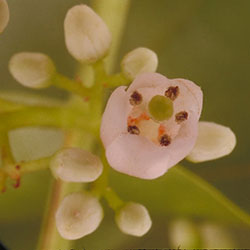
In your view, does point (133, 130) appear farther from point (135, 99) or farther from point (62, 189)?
point (62, 189)

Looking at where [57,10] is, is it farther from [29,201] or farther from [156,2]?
[29,201]

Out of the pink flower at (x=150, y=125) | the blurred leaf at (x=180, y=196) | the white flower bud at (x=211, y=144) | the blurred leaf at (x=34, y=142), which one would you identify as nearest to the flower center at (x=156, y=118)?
the pink flower at (x=150, y=125)

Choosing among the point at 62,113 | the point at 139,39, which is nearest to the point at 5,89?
the point at 139,39

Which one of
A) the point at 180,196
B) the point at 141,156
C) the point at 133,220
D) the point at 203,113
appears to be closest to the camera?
the point at 141,156

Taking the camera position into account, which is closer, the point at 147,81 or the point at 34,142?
the point at 147,81

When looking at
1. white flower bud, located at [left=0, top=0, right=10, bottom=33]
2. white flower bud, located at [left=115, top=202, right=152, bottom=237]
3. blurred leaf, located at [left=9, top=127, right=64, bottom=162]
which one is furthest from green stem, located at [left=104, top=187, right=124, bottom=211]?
blurred leaf, located at [left=9, top=127, right=64, bottom=162]

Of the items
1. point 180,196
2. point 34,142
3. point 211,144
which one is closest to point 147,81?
point 211,144

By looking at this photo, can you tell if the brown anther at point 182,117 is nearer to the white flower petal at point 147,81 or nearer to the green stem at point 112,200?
the white flower petal at point 147,81

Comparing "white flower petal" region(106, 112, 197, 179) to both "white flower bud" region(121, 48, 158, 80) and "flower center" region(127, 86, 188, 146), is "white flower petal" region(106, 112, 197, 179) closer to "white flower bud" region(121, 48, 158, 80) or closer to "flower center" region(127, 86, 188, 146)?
"flower center" region(127, 86, 188, 146)
